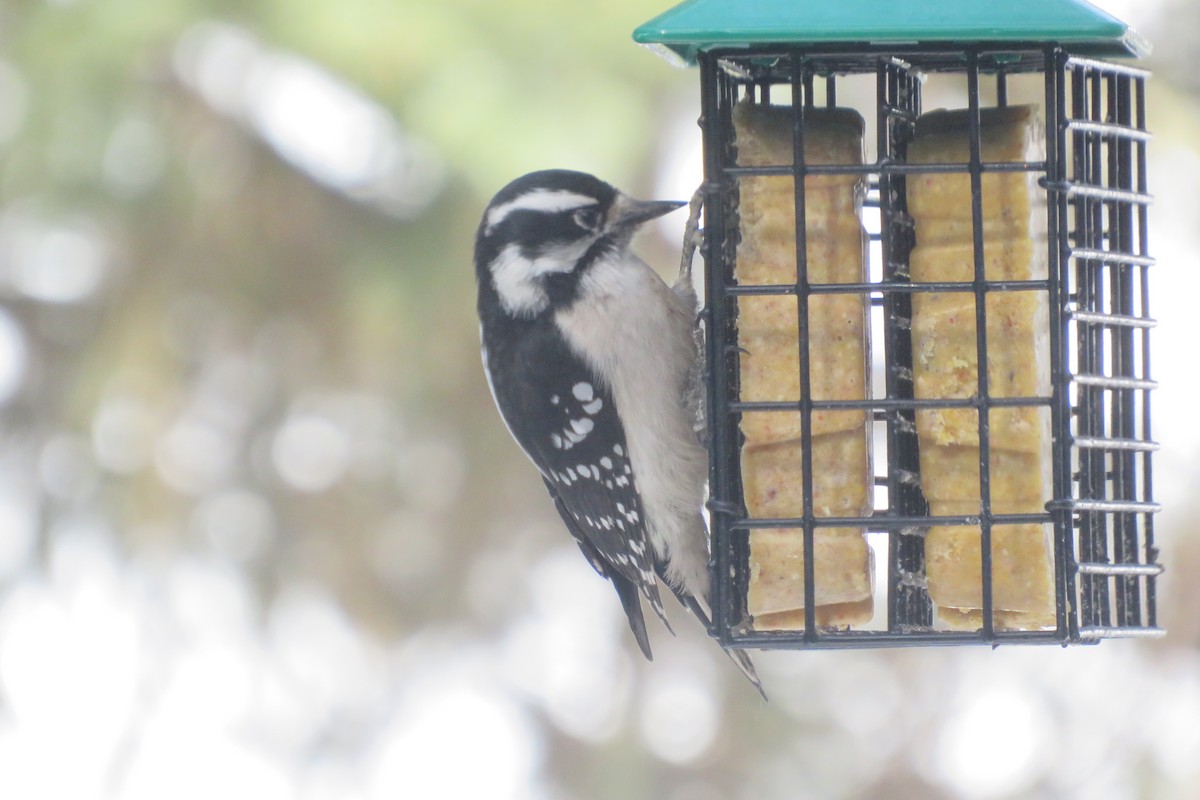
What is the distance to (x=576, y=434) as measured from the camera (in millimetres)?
4121

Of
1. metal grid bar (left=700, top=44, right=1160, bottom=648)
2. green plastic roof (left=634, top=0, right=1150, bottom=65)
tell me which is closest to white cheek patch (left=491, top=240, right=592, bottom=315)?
metal grid bar (left=700, top=44, right=1160, bottom=648)

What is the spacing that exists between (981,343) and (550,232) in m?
1.32

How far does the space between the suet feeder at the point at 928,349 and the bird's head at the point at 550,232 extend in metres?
0.58

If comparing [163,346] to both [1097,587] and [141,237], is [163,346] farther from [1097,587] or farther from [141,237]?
[1097,587]

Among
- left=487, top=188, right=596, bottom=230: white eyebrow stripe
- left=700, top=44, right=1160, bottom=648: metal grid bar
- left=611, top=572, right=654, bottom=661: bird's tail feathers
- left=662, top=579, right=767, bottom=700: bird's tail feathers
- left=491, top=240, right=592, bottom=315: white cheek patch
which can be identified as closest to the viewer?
left=700, top=44, right=1160, bottom=648: metal grid bar

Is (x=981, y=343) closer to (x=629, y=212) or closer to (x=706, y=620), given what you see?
(x=629, y=212)

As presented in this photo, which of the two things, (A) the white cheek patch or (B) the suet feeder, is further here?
(A) the white cheek patch

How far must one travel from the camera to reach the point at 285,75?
19.4 feet

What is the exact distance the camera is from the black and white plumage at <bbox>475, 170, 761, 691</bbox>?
393cm

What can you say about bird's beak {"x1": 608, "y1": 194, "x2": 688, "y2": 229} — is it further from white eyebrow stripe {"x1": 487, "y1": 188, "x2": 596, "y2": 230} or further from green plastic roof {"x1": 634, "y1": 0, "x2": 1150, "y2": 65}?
green plastic roof {"x1": 634, "y1": 0, "x2": 1150, "y2": 65}

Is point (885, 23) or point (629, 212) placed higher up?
point (885, 23)

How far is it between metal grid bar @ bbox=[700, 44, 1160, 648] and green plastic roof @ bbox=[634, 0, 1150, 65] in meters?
0.21

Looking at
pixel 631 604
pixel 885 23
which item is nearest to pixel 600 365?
pixel 631 604

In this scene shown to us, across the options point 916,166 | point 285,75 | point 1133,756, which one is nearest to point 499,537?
point 285,75
